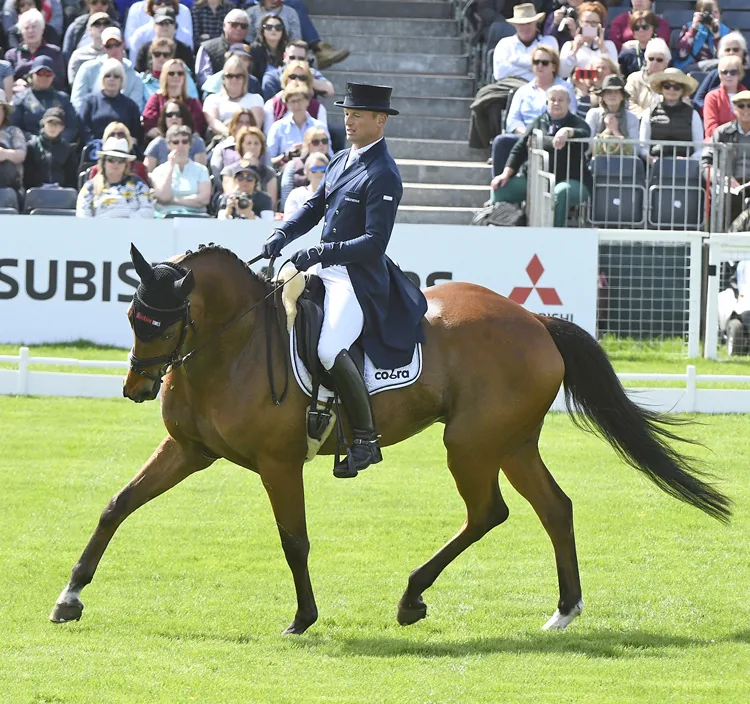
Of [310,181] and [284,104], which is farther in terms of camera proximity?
[284,104]

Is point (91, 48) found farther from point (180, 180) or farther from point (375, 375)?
point (375, 375)

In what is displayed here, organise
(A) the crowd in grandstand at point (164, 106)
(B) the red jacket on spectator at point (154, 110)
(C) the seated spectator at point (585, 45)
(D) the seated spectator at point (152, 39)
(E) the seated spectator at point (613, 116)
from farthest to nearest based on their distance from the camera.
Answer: (C) the seated spectator at point (585, 45)
(D) the seated spectator at point (152, 39)
(B) the red jacket on spectator at point (154, 110)
(E) the seated spectator at point (613, 116)
(A) the crowd in grandstand at point (164, 106)

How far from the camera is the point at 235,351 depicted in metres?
7.18

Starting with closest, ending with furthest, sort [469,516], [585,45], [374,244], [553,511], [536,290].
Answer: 1. [374,244]
2. [469,516]
3. [553,511]
4. [536,290]
5. [585,45]

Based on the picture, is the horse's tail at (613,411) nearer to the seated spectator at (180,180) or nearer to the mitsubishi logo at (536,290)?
the mitsubishi logo at (536,290)

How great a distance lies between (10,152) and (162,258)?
2.72 meters

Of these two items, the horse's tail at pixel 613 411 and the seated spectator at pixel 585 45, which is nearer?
the horse's tail at pixel 613 411

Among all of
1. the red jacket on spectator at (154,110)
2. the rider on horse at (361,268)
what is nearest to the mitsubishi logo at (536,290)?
the red jacket on spectator at (154,110)

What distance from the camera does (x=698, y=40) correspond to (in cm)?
2084

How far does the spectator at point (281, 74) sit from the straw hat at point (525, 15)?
2666 millimetres

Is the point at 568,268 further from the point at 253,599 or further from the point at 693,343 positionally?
the point at 253,599

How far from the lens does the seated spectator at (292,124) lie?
17719 mm

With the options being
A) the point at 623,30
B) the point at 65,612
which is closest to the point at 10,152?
the point at 623,30

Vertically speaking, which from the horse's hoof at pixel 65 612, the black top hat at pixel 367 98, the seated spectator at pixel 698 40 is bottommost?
Answer: the horse's hoof at pixel 65 612
